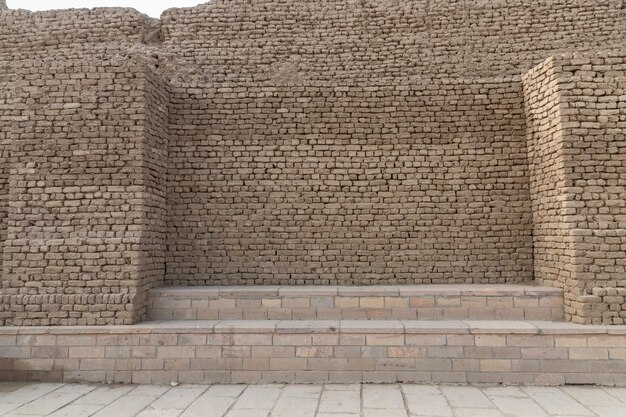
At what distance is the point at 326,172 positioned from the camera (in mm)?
7031

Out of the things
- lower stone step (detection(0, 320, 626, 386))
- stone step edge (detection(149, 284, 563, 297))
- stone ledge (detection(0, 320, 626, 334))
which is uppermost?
stone step edge (detection(149, 284, 563, 297))

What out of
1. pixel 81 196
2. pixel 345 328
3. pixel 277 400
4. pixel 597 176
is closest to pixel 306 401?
pixel 277 400

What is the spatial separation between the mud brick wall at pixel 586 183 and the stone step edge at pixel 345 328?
428mm

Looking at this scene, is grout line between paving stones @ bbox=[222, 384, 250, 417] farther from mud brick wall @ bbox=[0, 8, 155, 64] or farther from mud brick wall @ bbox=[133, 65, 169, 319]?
mud brick wall @ bbox=[0, 8, 155, 64]

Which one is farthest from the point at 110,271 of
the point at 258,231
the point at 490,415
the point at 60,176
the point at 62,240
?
the point at 490,415

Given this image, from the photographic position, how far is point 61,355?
5.62m

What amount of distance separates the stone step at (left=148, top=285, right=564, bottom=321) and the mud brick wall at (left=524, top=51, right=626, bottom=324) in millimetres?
424

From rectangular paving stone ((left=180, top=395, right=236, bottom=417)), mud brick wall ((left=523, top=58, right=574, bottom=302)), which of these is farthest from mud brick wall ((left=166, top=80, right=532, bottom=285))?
rectangular paving stone ((left=180, top=395, right=236, bottom=417))

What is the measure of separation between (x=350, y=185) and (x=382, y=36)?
3939mm

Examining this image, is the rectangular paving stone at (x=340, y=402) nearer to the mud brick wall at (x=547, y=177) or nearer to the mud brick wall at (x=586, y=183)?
the mud brick wall at (x=586, y=183)

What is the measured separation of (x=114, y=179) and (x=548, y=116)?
643 centimetres

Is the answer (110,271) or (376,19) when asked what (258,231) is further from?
(376,19)

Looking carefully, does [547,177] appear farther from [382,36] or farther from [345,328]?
[382,36]

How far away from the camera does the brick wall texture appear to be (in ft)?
19.3
